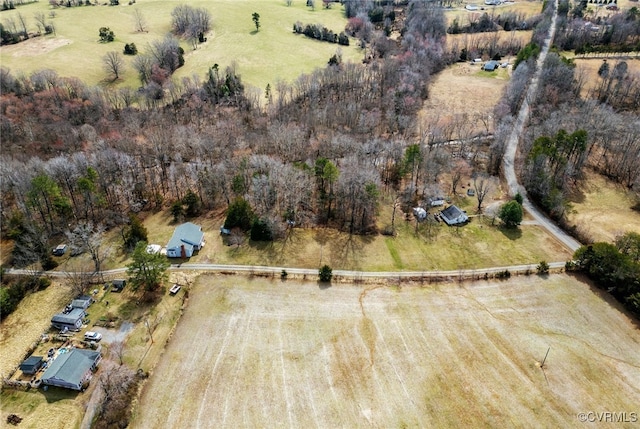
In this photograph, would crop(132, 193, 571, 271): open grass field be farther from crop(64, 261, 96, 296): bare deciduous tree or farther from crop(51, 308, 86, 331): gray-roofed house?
crop(51, 308, 86, 331): gray-roofed house

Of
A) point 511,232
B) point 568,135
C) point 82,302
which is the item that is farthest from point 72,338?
point 568,135

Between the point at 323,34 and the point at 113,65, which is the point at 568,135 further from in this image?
the point at 113,65

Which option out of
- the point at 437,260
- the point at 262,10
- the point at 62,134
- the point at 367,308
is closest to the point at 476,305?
the point at 437,260

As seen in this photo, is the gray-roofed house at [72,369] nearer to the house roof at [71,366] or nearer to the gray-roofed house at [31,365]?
the house roof at [71,366]

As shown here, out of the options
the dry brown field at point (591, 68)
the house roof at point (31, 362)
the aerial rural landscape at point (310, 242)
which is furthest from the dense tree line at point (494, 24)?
the house roof at point (31, 362)

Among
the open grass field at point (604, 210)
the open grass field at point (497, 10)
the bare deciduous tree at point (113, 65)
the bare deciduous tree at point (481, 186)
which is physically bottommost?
the open grass field at point (604, 210)

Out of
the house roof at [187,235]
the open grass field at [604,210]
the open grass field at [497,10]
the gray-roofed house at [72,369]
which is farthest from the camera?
the open grass field at [497,10]
